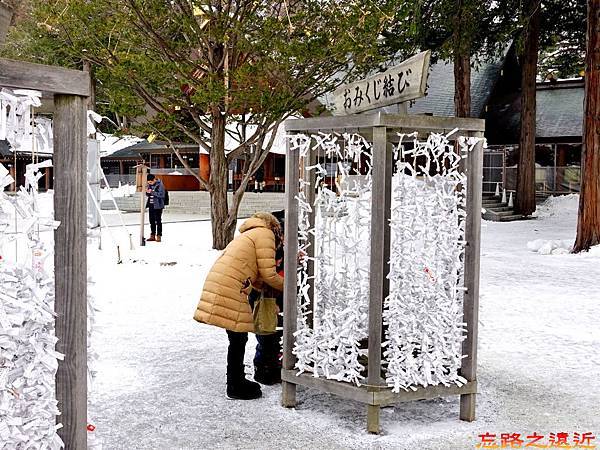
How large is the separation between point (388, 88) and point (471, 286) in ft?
4.70

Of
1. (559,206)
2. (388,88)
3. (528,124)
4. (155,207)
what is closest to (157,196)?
(155,207)

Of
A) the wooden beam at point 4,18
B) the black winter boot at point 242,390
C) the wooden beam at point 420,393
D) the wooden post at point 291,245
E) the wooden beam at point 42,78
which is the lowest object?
the black winter boot at point 242,390

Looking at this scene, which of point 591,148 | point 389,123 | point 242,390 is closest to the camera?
point 389,123

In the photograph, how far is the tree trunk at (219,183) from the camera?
13594 mm

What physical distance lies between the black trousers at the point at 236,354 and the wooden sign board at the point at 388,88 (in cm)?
173

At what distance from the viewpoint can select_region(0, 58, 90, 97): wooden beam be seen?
2436mm

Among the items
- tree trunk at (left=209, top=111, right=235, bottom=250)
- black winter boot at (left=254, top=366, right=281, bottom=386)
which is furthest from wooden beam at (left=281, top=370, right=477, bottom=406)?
tree trunk at (left=209, top=111, right=235, bottom=250)

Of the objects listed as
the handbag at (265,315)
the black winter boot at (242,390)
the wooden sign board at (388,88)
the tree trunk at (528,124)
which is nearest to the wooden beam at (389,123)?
the wooden sign board at (388,88)

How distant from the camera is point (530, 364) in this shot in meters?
6.23

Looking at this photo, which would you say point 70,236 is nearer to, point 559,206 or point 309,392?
point 309,392

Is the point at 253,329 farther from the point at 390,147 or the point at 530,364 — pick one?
the point at 530,364

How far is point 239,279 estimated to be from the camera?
4910 mm

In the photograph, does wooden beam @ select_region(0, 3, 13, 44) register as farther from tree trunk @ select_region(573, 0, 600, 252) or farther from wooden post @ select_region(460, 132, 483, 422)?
tree trunk @ select_region(573, 0, 600, 252)

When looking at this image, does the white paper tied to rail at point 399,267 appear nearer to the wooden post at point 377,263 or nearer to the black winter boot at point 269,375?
the wooden post at point 377,263
